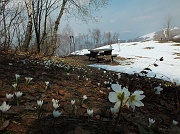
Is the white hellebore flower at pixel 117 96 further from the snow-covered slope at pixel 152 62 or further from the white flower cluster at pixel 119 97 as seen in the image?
the snow-covered slope at pixel 152 62

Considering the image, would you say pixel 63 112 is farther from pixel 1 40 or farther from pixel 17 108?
pixel 1 40

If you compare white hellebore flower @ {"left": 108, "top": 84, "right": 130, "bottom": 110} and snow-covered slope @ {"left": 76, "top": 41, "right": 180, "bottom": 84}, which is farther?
snow-covered slope @ {"left": 76, "top": 41, "right": 180, "bottom": 84}

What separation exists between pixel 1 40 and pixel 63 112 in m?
6.54

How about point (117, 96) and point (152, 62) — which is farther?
point (152, 62)

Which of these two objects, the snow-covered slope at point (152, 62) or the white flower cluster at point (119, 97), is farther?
the snow-covered slope at point (152, 62)

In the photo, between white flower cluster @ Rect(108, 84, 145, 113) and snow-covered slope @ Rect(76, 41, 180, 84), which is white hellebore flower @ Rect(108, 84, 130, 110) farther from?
snow-covered slope @ Rect(76, 41, 180, 84)

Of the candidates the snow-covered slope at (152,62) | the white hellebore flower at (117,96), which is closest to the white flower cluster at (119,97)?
the white hellebore flower at (117,96)

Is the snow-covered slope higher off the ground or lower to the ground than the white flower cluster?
lower

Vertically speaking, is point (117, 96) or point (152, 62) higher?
point (117, 96)

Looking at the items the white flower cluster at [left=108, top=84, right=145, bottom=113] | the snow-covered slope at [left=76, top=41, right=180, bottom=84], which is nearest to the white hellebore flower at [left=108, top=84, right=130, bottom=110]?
the white flower cluster at [left=108, top=84, right=145, bottom=113]

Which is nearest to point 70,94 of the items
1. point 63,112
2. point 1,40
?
point 63,112

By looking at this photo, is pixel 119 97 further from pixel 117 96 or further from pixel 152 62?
pixel 152 62

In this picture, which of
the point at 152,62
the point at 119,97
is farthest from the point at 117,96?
the point at 152,62

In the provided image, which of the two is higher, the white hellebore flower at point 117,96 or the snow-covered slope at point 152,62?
the white hellebore flower at point 117,96
